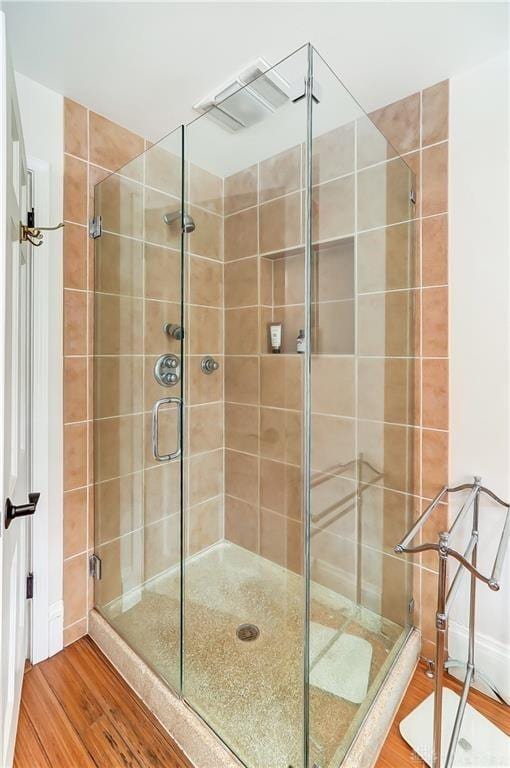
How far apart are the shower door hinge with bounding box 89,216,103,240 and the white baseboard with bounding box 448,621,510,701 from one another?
229 centimetres

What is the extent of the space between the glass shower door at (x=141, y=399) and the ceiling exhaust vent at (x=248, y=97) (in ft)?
0.71

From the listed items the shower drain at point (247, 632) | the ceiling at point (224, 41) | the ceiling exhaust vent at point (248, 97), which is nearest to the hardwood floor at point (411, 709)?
the shower drain at point (247, 632)

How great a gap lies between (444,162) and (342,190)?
1.73 feet

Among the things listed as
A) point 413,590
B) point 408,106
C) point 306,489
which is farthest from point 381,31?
point 413,590

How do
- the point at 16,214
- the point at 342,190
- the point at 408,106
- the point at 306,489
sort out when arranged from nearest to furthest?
the point at 16,214, the point at 306,489, the point at 342,190, the point at 408,106

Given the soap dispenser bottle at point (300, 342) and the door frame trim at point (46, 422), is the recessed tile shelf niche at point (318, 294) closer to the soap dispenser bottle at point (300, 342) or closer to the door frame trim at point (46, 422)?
the soap dispenser bottle at point (300, 342)

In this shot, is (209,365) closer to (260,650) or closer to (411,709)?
(260,650)

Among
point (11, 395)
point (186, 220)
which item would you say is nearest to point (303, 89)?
point (186, 220)

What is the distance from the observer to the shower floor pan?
3.62 feet

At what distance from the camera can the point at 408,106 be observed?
156cm

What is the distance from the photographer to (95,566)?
169cm

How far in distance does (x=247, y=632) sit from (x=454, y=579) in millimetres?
910

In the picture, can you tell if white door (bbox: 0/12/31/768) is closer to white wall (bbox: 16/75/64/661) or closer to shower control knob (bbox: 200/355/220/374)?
white wall (bbox: 16/75/64/661)

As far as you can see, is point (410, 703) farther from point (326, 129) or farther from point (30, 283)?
point (30, 283)
